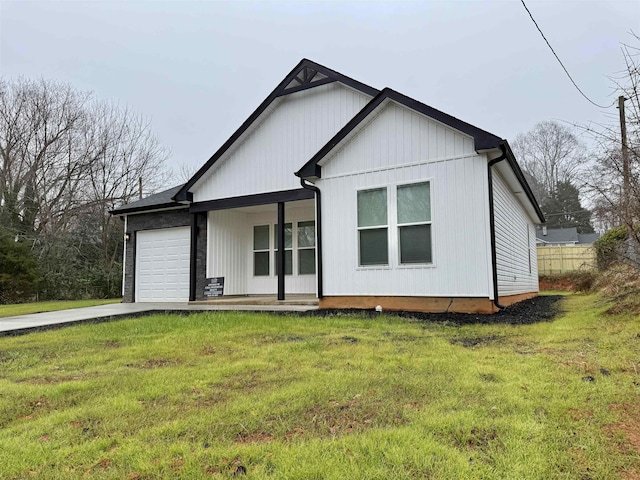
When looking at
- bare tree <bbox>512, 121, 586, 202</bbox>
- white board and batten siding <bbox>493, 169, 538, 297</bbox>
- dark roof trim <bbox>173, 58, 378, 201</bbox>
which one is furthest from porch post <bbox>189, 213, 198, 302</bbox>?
bare tree <bbox>512, 121, 586, 202</bbox>

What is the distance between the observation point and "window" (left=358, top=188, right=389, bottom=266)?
8.31m

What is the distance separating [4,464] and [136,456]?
0.69 m

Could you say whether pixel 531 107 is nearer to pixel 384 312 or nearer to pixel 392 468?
pixel 384 312

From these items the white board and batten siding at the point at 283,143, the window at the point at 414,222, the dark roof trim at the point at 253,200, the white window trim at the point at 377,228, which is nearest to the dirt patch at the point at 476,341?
the window at the point at 414,222

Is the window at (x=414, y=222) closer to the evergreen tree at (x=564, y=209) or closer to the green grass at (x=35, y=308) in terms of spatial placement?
the green grass at (x=35, y=308)

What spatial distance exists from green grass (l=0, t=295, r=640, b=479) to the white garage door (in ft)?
23.0

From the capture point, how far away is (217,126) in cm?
3700

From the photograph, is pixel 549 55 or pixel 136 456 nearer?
pixel 136 456

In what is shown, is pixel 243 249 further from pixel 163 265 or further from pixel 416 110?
pixel 416 110

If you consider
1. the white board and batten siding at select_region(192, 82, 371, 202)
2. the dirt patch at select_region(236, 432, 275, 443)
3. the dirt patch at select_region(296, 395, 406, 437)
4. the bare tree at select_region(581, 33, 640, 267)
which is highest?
the white board and batten siding at select_region(192, 82, 371, 202)

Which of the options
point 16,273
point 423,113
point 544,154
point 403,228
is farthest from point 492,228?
point 544,154

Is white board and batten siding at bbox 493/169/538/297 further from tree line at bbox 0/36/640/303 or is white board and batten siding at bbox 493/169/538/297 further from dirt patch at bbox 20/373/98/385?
dirt patch at bbox 20/373/98/385

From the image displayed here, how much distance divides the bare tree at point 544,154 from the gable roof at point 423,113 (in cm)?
2938

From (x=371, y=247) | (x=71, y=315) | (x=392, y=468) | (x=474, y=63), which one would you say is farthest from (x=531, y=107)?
(x=392, y=468)
